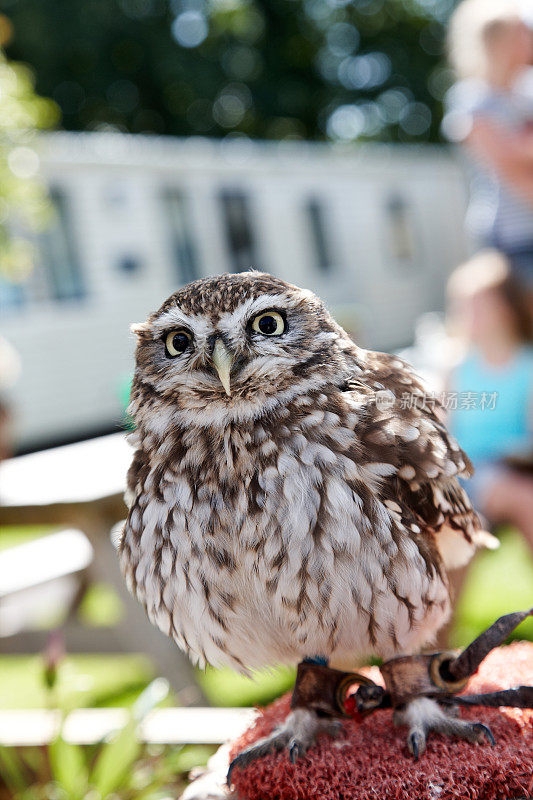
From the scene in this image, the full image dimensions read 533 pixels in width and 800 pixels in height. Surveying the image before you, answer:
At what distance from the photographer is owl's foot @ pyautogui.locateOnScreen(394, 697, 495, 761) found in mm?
1127

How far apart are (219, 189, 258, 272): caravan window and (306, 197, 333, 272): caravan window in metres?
1.53

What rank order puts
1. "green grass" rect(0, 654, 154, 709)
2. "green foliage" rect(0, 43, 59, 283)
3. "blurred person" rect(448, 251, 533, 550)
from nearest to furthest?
"blurred person" rect(448, 251, 533, 550)
"green grass" rect(0, 654, 154, 709)
"green foliage" rect(0, 43, 59, 283)

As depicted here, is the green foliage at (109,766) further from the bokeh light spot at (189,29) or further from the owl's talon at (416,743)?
the bokeh light spot at (189,29)

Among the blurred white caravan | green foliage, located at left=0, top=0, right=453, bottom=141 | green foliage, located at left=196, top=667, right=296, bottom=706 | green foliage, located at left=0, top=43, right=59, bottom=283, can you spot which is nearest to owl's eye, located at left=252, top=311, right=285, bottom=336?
green foliage, located at left=196, top=667, right=296, bottom=706

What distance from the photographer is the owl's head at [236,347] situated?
1.06 m

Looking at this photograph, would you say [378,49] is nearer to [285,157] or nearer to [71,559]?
[285,157]

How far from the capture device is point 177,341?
1.11 metres

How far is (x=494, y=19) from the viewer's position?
2928mm

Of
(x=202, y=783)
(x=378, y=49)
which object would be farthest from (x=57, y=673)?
(x=378, y=49)

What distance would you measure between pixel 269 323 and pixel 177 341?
144 mm

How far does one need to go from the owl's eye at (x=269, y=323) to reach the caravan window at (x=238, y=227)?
1097cm

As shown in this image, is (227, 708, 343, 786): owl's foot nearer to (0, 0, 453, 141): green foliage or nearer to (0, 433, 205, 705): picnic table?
(0, 433, 205, 705): picnic table

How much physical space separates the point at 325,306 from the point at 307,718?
694mm

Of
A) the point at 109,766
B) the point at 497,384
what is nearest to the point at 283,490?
the point at 109,766
